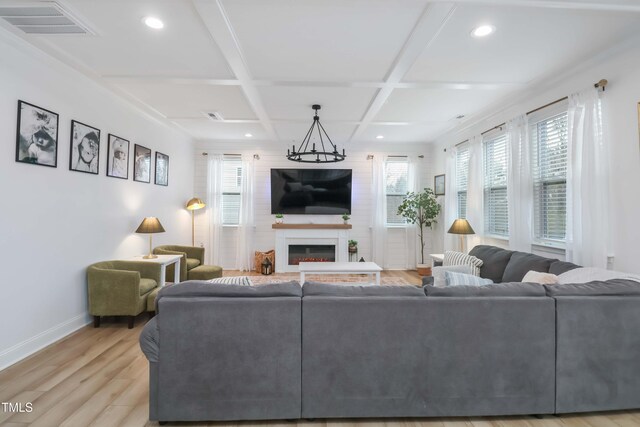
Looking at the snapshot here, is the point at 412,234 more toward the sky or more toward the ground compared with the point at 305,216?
more toward the ground

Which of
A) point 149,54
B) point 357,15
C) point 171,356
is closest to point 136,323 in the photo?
point 171,356

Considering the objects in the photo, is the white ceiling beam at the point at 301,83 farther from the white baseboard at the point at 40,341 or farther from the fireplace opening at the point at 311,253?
the fireplace opening at the point at 311,253

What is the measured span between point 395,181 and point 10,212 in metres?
5.92

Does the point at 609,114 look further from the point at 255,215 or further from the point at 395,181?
the point at 255,215

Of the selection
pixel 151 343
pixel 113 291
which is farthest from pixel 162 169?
pixel 151 343

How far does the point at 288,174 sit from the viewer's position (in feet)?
21.5

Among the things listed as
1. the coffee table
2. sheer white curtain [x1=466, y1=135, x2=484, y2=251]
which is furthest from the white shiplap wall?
the coffee table

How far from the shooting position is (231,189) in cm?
664

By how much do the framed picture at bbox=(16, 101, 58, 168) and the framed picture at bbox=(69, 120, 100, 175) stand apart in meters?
0.22

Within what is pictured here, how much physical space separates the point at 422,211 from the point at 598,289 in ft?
14.7

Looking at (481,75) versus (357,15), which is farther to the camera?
(481,75)

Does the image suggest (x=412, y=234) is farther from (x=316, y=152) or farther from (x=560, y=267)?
(x=560, y=267)

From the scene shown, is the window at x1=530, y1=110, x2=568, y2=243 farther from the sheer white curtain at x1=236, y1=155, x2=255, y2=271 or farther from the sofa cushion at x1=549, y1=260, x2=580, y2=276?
the sheer white curtain at x1=236, y1=155, x2=255, y2=271

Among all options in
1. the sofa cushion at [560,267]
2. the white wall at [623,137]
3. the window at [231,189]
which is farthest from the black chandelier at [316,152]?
the white wall at [623,137]
